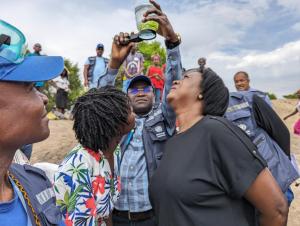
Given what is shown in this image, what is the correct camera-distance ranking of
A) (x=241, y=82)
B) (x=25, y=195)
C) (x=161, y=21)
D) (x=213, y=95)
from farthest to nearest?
(x=241, y=82) → (x=161, y=21) → (x=213, y=95) → (x=25, y=195)

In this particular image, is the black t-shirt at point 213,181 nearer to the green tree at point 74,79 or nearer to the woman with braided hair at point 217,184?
the woman with braided hair at point 217,184

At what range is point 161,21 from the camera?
276 cm

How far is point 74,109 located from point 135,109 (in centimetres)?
91

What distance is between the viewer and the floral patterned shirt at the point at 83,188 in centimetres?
208

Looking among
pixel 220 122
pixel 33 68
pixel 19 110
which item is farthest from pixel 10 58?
pixel 220 122

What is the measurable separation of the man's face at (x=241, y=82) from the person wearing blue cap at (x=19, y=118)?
427cm

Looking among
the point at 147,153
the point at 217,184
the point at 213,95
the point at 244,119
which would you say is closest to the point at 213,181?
the point at 217,184

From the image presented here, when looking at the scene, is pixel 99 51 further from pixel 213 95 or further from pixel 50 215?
pixel 50 215

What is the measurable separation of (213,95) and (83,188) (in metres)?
1.12

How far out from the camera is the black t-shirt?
1982 millimetres

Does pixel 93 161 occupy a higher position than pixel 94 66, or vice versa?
pixel 94 66

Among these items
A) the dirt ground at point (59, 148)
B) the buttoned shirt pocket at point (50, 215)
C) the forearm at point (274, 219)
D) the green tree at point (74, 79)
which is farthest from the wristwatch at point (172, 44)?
the green tree at point (74, 79)

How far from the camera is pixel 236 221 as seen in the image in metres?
2.00

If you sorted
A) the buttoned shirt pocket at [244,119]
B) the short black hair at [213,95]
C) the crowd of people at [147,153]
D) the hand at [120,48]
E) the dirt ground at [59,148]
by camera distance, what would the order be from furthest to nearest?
Answer: the dirt ground at [59,148]
the buttoned shirt pocket at [244,119]
the hand at [120,48]
the short black hair at [213,95]
the crowd of people at [147,153]
